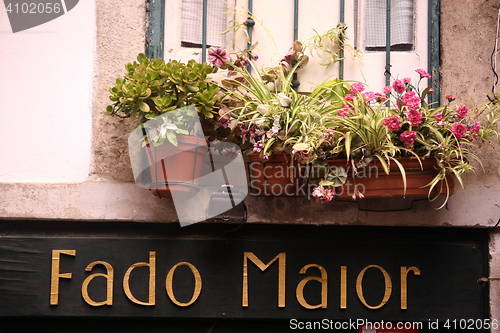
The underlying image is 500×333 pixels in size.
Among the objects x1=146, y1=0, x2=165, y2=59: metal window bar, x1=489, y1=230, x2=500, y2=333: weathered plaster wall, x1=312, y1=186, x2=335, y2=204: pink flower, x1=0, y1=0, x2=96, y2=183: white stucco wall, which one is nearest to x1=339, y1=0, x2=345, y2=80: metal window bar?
x1=312, y1=186, x2=335, y2=204: pink flower

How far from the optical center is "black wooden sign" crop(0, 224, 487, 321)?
3.49m

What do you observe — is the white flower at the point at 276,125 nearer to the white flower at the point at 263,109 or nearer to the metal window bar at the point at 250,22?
the white flower at the point at 263,109

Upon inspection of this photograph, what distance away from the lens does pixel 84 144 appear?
12.1 ft

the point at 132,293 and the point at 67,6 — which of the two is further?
the point at 67,6

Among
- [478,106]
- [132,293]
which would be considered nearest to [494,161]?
[478,106]

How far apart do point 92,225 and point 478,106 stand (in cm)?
241

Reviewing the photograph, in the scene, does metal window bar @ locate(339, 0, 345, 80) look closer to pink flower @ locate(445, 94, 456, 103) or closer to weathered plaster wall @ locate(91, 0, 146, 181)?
pink flower @ locate(445, 94, 456, 103)

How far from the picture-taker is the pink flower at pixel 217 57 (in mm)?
3510

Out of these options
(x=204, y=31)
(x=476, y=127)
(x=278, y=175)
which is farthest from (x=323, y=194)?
(x=204, y=31)

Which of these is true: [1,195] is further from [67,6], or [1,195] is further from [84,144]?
[67,6]

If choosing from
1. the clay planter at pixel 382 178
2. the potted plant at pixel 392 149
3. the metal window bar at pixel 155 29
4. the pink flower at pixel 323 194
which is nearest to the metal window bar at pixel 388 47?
the potted plant at pixel 392 149

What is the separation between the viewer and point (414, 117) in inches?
125

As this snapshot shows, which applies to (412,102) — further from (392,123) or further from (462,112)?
(462,112)

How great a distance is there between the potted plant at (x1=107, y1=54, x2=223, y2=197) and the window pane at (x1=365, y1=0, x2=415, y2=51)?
1.15 meters
